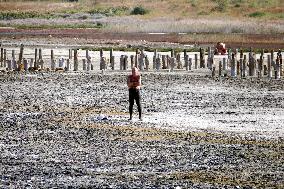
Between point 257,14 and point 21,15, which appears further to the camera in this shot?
point 21,15

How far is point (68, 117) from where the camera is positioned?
113ft

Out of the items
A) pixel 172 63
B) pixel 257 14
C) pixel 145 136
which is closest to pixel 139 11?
pixel 257 14

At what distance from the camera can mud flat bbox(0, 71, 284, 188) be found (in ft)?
74.5

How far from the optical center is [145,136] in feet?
96.8

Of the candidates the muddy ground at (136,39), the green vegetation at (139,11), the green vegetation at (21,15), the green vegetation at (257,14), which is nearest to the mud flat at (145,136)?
the muddy ground at (136,39)

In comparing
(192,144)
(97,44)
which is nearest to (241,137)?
(192,144)

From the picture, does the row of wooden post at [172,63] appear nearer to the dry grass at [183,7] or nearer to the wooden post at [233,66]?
the wooden post at [233,66]

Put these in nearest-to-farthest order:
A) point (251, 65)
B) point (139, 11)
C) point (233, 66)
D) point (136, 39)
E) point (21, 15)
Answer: point (251, 65), point (233, 66), point (136, 39), point (139, 11), point (21, 15)

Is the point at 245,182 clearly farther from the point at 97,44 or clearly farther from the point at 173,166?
the point at 97,44

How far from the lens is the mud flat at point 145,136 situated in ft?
74.5

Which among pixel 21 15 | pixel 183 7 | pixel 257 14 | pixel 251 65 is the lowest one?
pixel 251 65

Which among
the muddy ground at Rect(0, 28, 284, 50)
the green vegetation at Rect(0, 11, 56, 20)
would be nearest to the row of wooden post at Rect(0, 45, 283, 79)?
the muddy ground at Rect(0, 28, 284, 50)

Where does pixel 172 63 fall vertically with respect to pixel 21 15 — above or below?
below

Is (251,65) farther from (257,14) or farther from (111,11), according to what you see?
(111,11)
